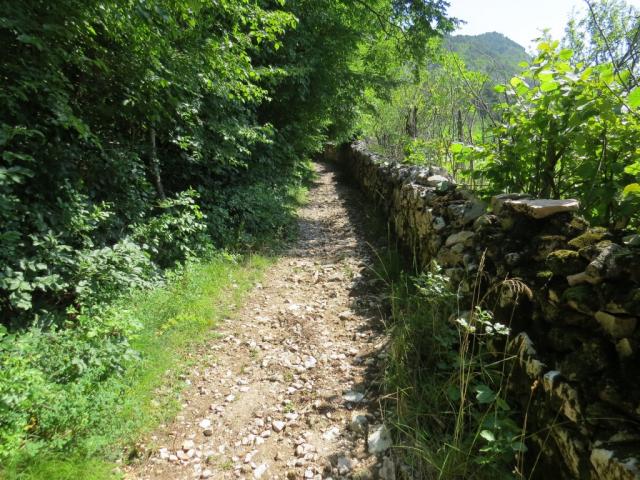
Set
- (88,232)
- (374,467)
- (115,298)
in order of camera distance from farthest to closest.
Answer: (88,232) → (115,298) → (374,467)

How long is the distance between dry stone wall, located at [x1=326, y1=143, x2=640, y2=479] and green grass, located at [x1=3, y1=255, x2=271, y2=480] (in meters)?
2.60

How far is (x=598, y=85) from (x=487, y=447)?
2325 mm

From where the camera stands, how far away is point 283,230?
7621 millimetres

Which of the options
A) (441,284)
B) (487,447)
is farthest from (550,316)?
(441,284)

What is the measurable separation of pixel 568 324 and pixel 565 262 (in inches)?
14.1

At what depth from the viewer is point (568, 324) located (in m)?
1.97

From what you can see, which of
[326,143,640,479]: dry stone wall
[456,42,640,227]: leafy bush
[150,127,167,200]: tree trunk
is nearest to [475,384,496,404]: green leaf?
[326,143,640,479]: dry stone wall

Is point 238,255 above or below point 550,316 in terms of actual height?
below

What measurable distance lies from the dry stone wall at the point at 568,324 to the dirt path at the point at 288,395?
3.62 feet

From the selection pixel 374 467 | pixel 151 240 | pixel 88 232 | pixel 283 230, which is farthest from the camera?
pixel 283 230

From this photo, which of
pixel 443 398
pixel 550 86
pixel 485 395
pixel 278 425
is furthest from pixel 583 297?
pixel 278 425

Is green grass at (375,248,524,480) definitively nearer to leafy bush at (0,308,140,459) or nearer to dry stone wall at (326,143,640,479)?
dry stone wall at (326,143,640,479)

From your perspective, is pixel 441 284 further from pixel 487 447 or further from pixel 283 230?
pixel 283 230

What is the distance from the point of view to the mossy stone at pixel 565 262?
2010 millimetres
